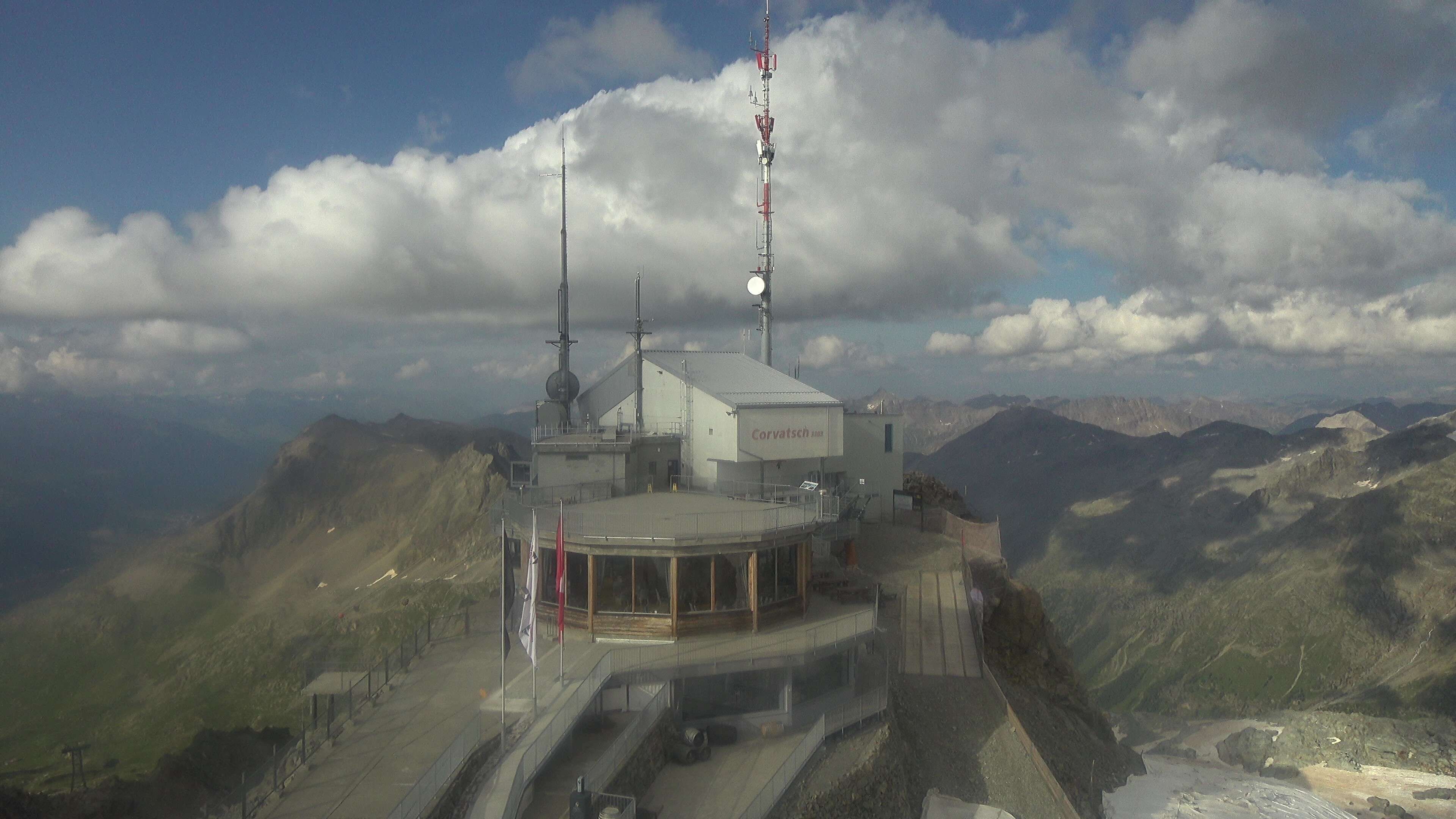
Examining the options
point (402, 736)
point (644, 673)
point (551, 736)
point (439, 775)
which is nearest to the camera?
point (439, 775)

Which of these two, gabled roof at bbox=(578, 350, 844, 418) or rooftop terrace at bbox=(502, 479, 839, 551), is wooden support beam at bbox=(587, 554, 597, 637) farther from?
gabled roof at bbox=(578, 350, 844, 418)

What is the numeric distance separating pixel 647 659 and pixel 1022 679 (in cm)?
2036

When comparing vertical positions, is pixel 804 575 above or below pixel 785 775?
above

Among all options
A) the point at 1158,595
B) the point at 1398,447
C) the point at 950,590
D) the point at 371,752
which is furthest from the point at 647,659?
the point at 1398,447

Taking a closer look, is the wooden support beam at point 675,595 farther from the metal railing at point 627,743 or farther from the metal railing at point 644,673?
the metal railing at point 627,743

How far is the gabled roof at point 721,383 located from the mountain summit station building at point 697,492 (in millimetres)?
97

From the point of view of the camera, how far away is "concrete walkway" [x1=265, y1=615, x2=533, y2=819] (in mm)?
14492

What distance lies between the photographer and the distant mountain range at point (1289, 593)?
94000 millimetres

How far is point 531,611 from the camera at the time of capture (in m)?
17.5

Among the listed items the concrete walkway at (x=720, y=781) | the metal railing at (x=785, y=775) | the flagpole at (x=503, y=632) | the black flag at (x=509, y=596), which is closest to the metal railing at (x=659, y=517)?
the black flag at (x=509, y=596)

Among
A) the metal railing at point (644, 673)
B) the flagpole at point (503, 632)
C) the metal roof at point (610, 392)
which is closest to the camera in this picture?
the metal railing at point (644, 673)

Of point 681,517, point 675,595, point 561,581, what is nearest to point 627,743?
point 561,581

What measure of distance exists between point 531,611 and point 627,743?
148 inches

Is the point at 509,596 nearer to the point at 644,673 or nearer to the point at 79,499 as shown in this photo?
the point at 644,673
